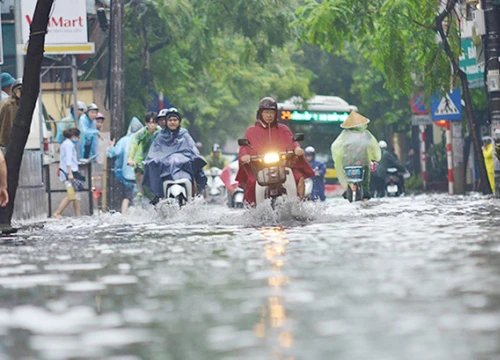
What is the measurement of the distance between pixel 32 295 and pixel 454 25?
23296 mm

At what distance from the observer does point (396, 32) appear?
28875mm

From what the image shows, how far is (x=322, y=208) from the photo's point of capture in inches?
666

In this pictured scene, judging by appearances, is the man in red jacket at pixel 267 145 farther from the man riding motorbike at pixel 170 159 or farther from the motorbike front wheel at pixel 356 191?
the motorbike front wheel at pixel 356 191

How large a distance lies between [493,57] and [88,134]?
26.8ft

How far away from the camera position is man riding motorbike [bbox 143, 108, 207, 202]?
64.5ft

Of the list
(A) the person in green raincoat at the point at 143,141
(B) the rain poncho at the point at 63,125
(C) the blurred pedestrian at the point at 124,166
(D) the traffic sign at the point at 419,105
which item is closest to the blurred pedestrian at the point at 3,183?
(A) the person in green raincoat at the point at 143,141

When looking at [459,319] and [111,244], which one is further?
[111,244]

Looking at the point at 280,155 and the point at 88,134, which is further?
the point at 88,134

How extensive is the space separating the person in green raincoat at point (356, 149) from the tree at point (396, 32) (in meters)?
2.53

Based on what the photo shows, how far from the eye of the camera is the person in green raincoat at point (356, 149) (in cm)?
2667

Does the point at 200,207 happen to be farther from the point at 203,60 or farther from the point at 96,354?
the point at 203,60

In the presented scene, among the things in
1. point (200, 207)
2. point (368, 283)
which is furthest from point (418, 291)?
point (200, 207)

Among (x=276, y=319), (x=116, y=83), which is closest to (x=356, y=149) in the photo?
(x=116, y=83)

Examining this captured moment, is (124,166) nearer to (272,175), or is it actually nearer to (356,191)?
(356,191)
